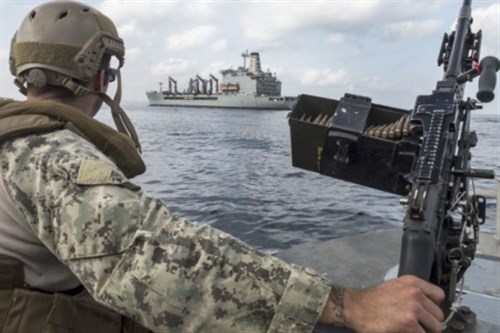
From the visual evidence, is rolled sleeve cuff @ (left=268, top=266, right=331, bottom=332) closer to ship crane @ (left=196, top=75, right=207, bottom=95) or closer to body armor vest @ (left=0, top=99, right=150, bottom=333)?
body armor vest @ (left=0, top=99, right=150, bottom=333)

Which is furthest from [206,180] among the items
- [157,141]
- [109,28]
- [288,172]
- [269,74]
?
[269,74]

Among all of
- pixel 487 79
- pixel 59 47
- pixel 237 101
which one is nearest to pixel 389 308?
pixel 59 47

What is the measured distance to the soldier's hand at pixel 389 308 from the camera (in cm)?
137

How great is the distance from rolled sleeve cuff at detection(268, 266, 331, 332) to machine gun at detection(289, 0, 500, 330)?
0.90 meters

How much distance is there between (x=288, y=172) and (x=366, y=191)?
12.3 feet

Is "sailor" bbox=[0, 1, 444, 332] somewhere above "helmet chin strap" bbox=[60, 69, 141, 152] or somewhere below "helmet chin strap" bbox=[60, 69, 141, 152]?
below

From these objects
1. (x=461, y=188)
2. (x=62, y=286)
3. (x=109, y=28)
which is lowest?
(x=62, y=286)

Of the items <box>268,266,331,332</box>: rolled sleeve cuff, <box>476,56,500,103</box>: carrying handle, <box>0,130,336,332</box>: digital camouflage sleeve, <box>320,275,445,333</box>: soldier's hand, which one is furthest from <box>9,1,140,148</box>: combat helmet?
<box>476,56,500,103</box>: carrying handle

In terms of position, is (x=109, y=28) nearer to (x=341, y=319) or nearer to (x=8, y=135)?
(x=8, y=135)

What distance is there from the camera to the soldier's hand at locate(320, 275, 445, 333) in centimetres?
137

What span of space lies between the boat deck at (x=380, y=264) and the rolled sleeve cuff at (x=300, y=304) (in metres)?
3.14

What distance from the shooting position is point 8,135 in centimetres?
158

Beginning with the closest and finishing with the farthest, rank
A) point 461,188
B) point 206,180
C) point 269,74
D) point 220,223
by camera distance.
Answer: point 461,188
point 220,223
point 206,180
point 269,74

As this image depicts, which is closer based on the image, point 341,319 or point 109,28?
point 341,319
